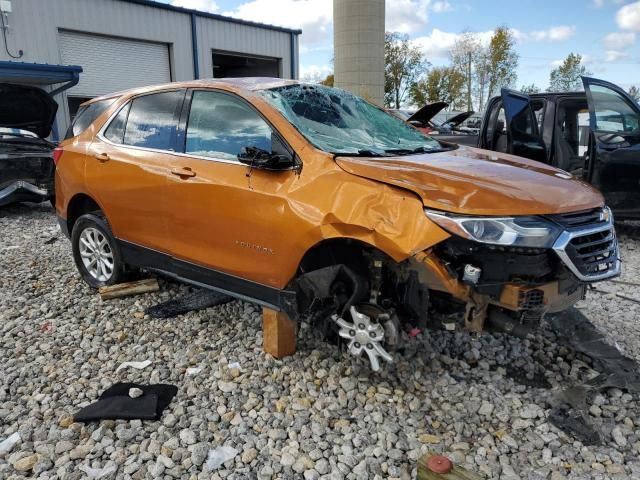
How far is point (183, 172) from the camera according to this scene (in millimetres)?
3602

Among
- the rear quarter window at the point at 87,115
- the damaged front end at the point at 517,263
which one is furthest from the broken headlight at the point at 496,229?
the rear quarter window at the point at 87,115

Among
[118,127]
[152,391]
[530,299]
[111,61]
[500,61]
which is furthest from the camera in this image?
[500,61]

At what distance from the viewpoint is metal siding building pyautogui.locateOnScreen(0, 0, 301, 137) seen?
13727 mm

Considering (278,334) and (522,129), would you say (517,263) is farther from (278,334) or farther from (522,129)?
(522,129)

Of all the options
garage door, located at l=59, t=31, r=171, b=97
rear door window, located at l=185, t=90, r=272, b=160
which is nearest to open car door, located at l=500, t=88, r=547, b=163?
rear door window, located at l=185, t=90, r=272, b=160

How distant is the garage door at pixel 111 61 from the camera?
14.9 meters

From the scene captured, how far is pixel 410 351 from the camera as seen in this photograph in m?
3.58

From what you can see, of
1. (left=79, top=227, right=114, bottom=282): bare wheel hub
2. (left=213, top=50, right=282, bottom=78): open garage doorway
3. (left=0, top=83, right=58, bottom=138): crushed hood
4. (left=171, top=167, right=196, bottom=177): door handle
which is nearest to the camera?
(left=171, top=167, right=196, bottom=177): door handle

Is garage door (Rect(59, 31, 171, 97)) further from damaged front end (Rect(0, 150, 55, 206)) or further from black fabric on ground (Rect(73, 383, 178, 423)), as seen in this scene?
black fabric on ground (Rect(73, 383, 178, 423))

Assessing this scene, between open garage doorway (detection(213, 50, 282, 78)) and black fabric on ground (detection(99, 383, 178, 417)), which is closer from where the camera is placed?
black fabric on ground (detection(99, 383, 178, 417))

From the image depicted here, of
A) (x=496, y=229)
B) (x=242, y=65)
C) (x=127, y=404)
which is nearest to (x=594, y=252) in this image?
(x=496, y=229)

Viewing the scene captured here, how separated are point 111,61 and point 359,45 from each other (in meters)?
8.93

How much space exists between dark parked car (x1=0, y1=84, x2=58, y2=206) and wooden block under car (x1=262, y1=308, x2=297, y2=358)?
6.62 meters

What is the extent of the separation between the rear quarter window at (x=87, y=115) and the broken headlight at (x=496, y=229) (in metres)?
3.28
